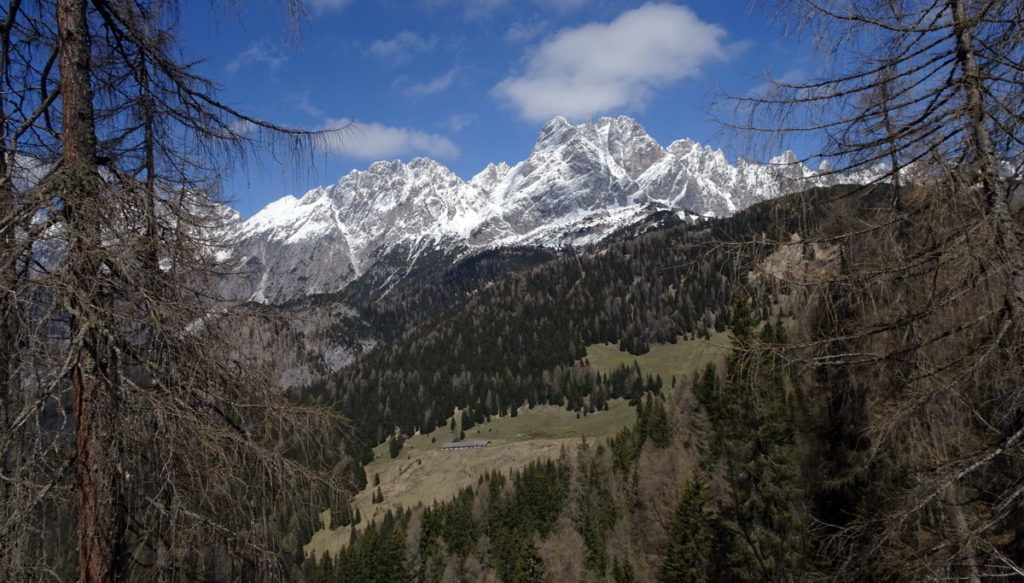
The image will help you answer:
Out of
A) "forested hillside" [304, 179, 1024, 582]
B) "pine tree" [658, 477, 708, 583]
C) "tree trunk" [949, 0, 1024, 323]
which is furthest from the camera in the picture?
"pine tree" [658, 477, 708, 583]

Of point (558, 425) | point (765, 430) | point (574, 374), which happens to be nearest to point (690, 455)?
point (765, 430)

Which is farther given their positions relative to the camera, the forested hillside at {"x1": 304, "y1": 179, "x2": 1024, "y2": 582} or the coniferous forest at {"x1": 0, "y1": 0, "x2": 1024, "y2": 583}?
the forested hillside at {"x1": 304, "y1": 179, "x2": 1024, "y2": 582}

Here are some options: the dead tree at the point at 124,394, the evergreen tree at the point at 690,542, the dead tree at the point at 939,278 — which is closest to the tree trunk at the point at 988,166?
the dead tree at the point at 939,278

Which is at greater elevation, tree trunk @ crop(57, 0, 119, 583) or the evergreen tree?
tree trunk @ crop(57, 0, 119, 583)

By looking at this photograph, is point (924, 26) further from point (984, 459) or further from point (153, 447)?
point (153, 447)

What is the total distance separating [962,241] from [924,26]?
192 centimetres

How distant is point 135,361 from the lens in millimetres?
4094

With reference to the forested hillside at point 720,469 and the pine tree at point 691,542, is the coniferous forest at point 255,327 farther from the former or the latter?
the pine tree at point 691,542

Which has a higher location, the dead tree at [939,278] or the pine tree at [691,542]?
the dead tree at [939,278]

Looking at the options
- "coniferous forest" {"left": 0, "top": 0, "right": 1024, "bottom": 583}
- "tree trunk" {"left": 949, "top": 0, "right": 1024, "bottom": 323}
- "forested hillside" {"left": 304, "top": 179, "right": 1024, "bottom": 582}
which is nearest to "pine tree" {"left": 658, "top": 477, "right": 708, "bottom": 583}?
"forested hillside" {"left": 304, "top": 179, "right": 1024, "bottom": 582}

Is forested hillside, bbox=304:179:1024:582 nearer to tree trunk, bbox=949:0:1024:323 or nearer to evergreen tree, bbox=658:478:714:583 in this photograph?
evergreen tree, bbox=658:478:714:583

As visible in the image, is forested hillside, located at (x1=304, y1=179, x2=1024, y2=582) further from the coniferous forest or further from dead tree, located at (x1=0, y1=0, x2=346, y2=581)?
dead tree, located at (x1=0, y1=0, x2=346, y2=581)

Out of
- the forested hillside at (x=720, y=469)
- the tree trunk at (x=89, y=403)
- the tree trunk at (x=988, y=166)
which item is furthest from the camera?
the forested hillside at (x=720, y=469)

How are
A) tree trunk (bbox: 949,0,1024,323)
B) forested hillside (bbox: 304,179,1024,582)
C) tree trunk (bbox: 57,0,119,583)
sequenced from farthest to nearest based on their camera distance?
forested hillside (bbox: 304,179,1024,582), tree trunk (bbox: 949,0,1024,323), tree trunk (bbox: 57,0,119,583)
